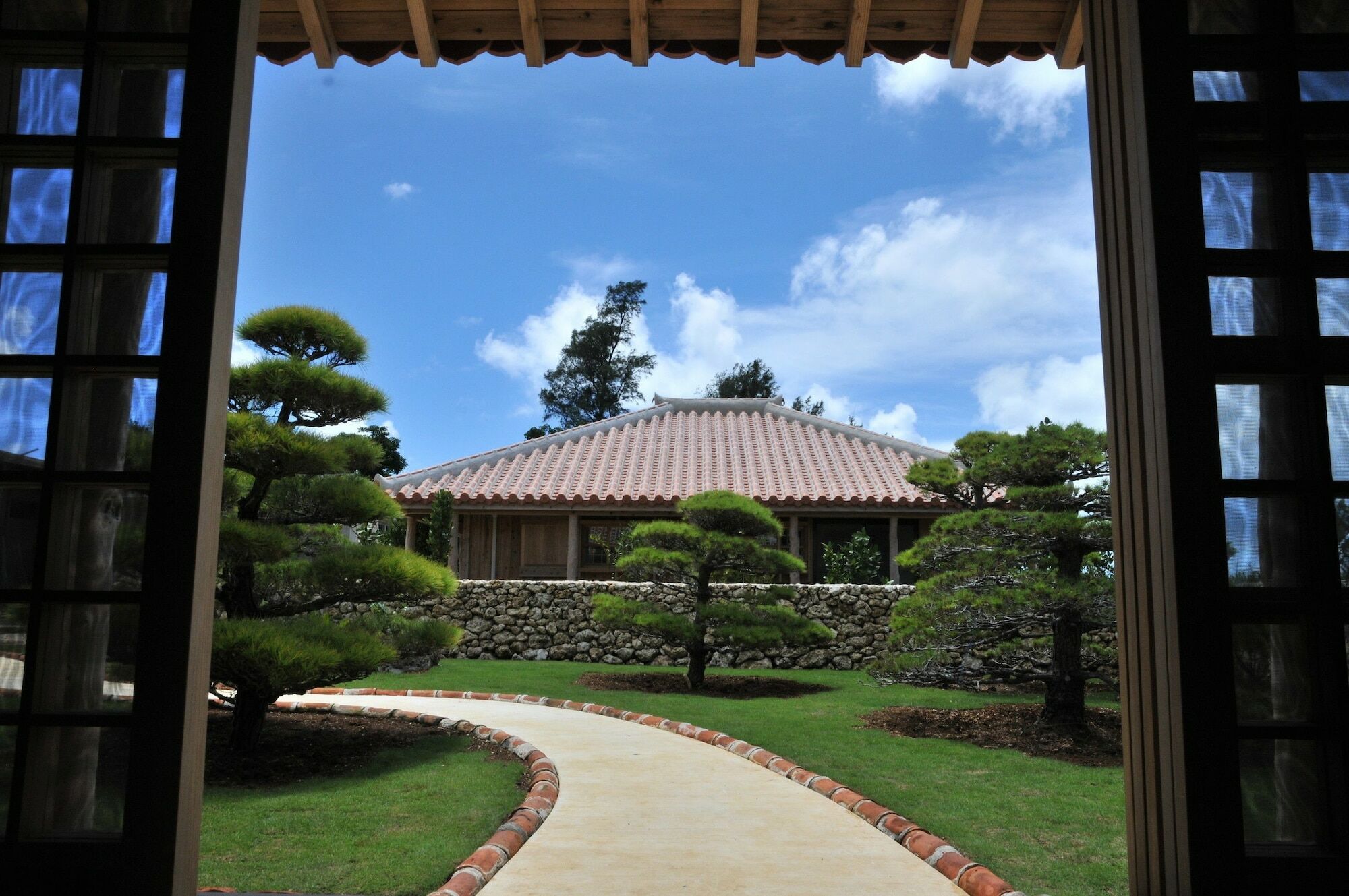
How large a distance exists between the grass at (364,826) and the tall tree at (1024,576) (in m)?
3.93

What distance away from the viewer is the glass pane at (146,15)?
2896 millimetres

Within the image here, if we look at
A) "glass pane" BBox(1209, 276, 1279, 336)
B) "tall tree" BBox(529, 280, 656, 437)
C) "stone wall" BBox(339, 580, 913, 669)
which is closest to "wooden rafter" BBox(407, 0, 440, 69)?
"glass pane" BBox(1209, 276, 1279, 336)

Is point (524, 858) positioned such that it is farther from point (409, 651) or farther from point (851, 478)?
point (851, 478)

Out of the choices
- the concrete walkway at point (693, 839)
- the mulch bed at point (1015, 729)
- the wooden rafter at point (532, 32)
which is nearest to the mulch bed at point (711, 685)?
the mulch bed at point (1015, 729)

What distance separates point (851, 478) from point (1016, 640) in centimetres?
1038

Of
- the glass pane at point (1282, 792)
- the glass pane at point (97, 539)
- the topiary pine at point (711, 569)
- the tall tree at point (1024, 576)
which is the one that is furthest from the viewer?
the topiary pine at point (711, 569)

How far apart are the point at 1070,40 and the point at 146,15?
3.51 m

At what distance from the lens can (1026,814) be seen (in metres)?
5.54

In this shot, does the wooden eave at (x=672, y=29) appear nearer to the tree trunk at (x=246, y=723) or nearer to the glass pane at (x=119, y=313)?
the glass pane at (x=119, y=313)

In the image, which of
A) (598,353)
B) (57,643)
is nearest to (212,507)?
(57,643)

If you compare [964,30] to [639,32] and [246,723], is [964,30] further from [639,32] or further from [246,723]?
[246,723]

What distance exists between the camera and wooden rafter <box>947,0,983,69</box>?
12.2ft

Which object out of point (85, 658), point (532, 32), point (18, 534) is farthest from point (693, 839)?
point (532, 32)

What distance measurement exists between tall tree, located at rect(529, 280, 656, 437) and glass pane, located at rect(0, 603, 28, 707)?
36.8m
